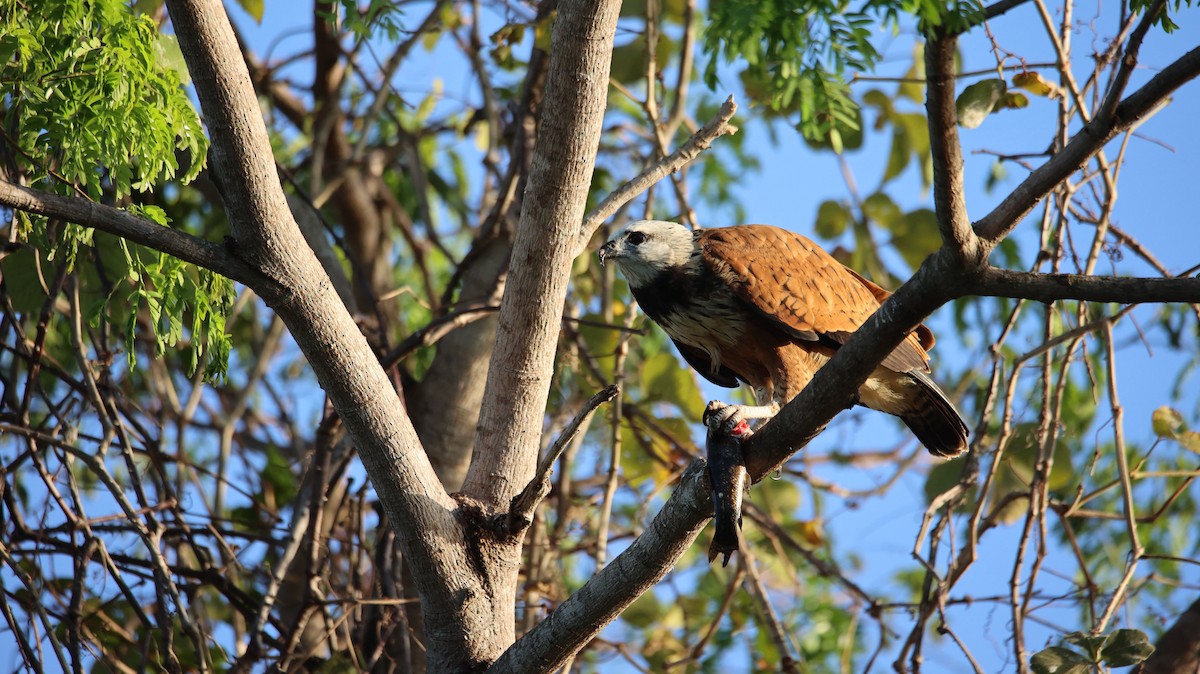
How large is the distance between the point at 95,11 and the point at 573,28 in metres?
1.18

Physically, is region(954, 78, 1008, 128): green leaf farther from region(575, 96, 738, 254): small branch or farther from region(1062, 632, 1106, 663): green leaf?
region(1062, 632, 1106, 663): green leaf

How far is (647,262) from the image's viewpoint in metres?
3.71

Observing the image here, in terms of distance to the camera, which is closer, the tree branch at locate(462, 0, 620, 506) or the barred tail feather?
the tree branch at locate(462, 0, 620, 506)

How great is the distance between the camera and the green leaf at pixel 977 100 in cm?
339

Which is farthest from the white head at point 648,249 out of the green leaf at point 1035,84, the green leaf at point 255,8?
the green leaf at point 255,8

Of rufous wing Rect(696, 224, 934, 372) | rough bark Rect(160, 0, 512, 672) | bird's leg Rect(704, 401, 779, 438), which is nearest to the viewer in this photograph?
rough bark Rect(160, 0, 512, 672)

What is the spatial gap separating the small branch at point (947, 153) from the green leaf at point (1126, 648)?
5.36 feet

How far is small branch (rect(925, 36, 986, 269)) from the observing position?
1.85m

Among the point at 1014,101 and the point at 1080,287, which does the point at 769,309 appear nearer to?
the point at 1014,101

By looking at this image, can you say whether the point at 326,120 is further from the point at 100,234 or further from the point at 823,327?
the point at 823,327

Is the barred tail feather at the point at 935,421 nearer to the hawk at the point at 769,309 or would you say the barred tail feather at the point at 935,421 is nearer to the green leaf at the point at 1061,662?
the hawk at the point at 769,309

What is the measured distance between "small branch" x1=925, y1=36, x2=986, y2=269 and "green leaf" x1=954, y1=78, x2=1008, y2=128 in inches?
62.9

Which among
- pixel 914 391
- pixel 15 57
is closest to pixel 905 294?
pixel 914 391

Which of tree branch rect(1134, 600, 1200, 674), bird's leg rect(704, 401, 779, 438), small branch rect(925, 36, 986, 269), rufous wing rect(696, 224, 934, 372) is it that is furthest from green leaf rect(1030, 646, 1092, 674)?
small branch rect(925, 36, 986, 269)
